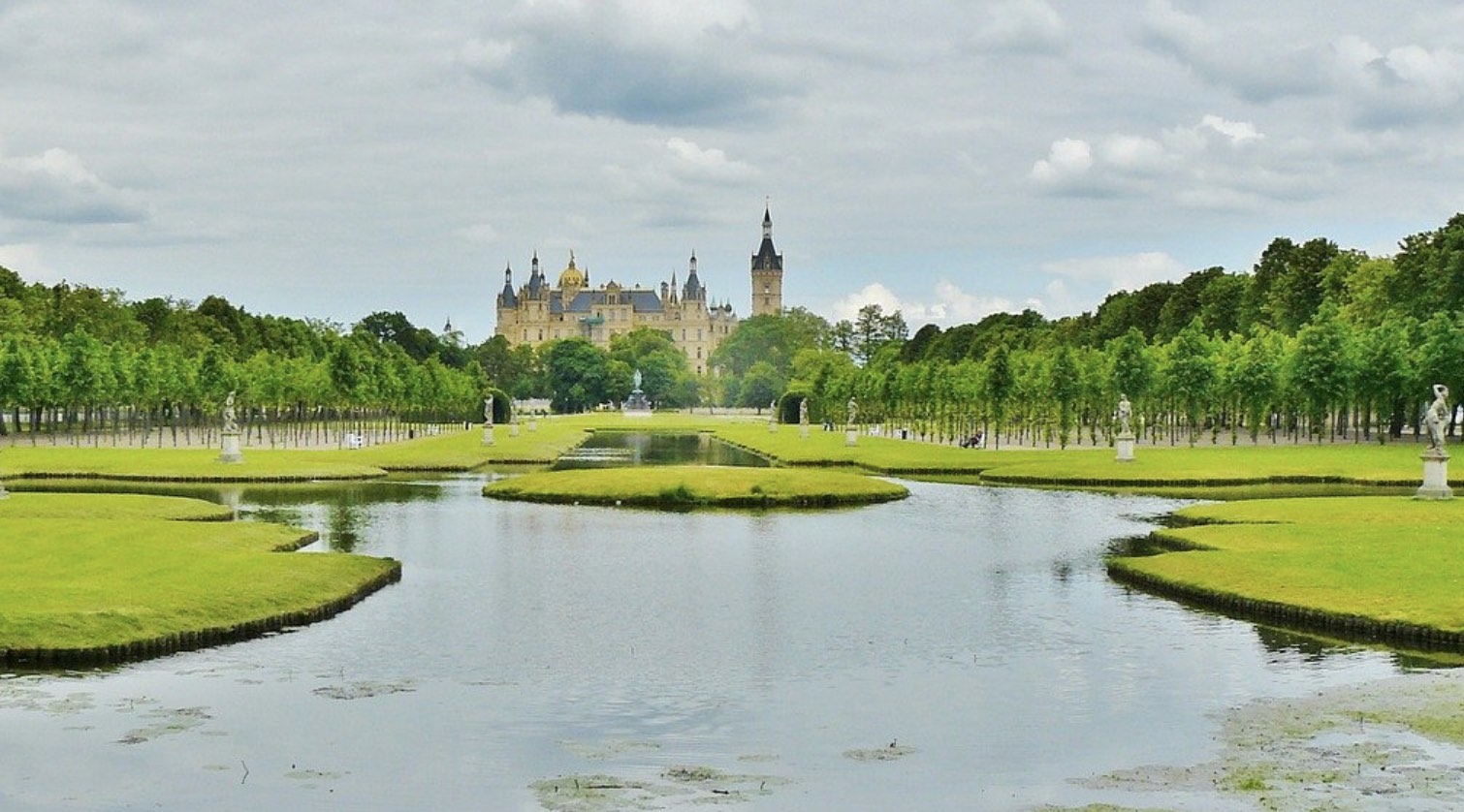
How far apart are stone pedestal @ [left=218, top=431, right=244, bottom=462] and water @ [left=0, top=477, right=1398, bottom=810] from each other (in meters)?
44.7

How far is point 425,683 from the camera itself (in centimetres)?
2928

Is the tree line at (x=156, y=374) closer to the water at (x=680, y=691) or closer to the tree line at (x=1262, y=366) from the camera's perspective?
the tree line at (x=1262, y=366)

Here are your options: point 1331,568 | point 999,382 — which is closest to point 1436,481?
point 1331,568

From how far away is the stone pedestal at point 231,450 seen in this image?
87.9 meters

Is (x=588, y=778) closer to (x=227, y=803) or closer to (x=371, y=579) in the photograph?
(x=227, y=803)

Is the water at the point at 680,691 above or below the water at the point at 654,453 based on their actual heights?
below

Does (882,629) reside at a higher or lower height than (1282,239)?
lower

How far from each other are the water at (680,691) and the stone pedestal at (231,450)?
44700mm

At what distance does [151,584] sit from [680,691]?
1461 cm

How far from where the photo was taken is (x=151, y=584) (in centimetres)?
3669

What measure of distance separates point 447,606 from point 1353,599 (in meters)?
20.5

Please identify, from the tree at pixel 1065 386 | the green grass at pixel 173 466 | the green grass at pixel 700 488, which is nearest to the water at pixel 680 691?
the green grass at pixel 700 488

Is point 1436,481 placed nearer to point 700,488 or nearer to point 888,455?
point 700,488

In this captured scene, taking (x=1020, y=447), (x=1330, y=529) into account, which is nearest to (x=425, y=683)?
(x=1330, y=529)
